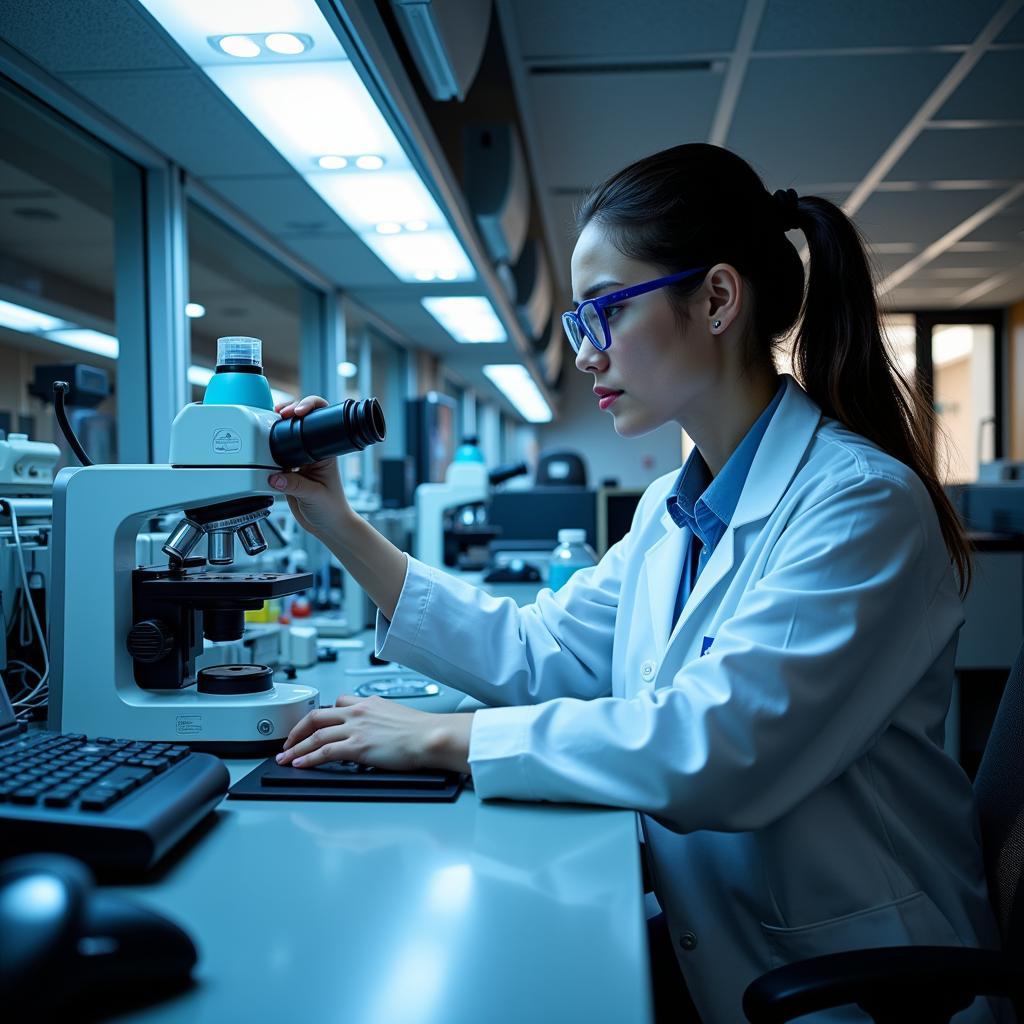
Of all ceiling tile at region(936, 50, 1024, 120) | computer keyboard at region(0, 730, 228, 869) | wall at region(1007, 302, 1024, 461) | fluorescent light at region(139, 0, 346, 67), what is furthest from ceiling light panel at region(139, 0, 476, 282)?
wall at region(1007, 302, 1024, 461)

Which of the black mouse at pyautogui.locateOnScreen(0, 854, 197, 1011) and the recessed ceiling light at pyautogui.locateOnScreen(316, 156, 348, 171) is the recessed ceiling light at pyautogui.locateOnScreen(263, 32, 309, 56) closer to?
the recessed ceiling light at pyautogui.locateOnScreen(316, 156, 348, 171)

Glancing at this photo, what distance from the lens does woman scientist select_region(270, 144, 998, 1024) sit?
31.3 inches

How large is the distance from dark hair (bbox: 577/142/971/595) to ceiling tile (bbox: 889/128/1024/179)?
3199mm

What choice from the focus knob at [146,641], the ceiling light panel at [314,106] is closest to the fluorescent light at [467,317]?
the ceiling light panel at [314,106]

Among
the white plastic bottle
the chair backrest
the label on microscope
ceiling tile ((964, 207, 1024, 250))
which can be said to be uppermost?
ceiling tile ((964, 207, 1024, 250))

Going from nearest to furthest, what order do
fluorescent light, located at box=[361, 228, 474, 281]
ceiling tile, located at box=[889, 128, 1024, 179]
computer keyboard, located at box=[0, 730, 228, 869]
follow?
computer keyboard, located at box=[0, 730, 228, 869] < fluorescent light, located at box=[361, 228, 474, 281] < ceiling tile, located at box=[889, 128, 1024, 179]

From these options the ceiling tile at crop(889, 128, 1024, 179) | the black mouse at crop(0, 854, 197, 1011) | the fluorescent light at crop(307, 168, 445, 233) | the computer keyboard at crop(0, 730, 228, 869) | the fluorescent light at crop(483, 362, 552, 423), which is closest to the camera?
the black mouse at crop(0, 854, 197, 1011)

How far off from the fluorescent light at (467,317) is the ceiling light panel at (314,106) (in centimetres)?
91

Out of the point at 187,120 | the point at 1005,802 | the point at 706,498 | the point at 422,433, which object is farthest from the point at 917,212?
the point at 1005,802

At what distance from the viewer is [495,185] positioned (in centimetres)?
298

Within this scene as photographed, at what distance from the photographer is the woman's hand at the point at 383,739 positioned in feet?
2.82

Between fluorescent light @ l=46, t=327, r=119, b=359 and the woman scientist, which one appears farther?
fluorescent light @ l=46, t=327, r=119, b=359

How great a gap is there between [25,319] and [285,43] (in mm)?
2039

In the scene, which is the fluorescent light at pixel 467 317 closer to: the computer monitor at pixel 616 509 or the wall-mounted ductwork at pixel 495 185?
the wall-mounted ductwork at pixel 495 185
